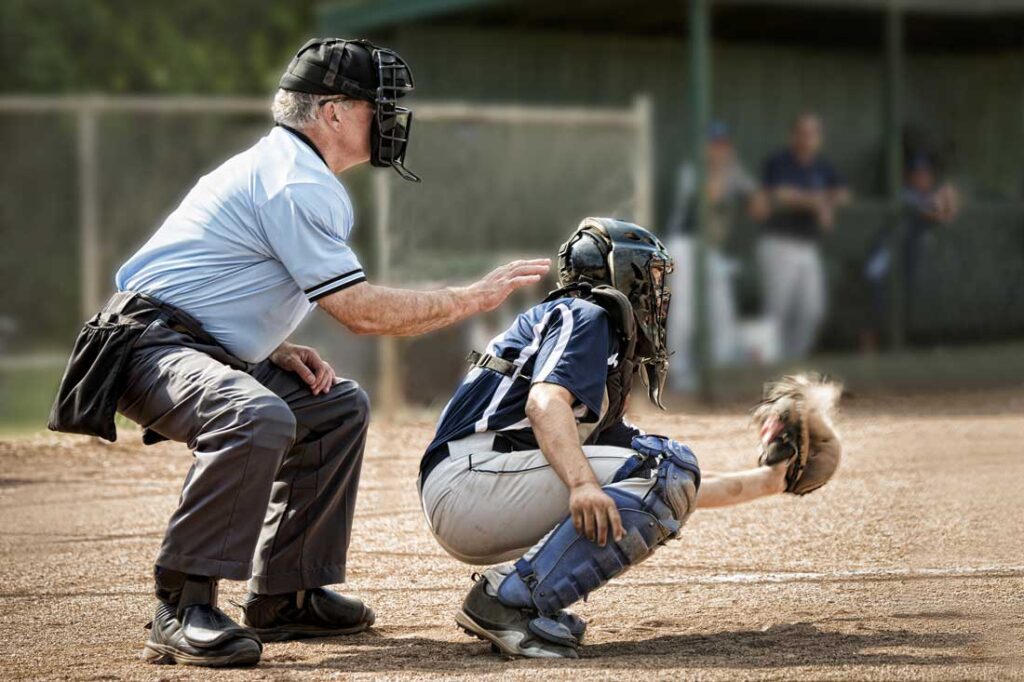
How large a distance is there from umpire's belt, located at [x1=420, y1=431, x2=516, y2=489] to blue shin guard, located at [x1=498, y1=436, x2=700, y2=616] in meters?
0.37

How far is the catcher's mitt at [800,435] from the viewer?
4.91 meters

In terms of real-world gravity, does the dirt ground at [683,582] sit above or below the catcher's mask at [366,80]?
below

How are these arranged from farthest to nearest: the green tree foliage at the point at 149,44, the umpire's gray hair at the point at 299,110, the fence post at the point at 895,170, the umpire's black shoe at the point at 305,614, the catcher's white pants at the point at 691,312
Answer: the green tree foliage at the point at 149,44 → the fence post at the point at 895,170 → the catcher's white pants at the point at 691,312 → the umpire's black shoe at the point at 305,614 → the umpire's gray hair at the point at 299,110

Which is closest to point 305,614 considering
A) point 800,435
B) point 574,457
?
point 574,457

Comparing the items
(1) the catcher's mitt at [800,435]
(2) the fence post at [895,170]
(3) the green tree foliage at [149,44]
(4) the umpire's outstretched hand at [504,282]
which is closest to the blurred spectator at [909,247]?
(2) the fence post at [895,170]

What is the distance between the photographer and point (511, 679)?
4082 mm

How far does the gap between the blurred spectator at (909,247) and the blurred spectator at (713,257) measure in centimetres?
143

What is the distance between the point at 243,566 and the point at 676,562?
83.9 inches

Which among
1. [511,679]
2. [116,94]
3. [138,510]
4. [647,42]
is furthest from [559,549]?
[116,94]

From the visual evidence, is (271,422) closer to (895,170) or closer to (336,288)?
(336,288)

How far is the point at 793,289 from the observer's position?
12836 millimetres

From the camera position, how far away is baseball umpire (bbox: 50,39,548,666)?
14.3 ft

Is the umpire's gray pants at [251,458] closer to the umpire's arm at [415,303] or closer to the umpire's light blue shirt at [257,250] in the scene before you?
the umpire's light blue shirt at [257,250]

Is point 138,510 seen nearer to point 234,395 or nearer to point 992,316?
point 234,395
